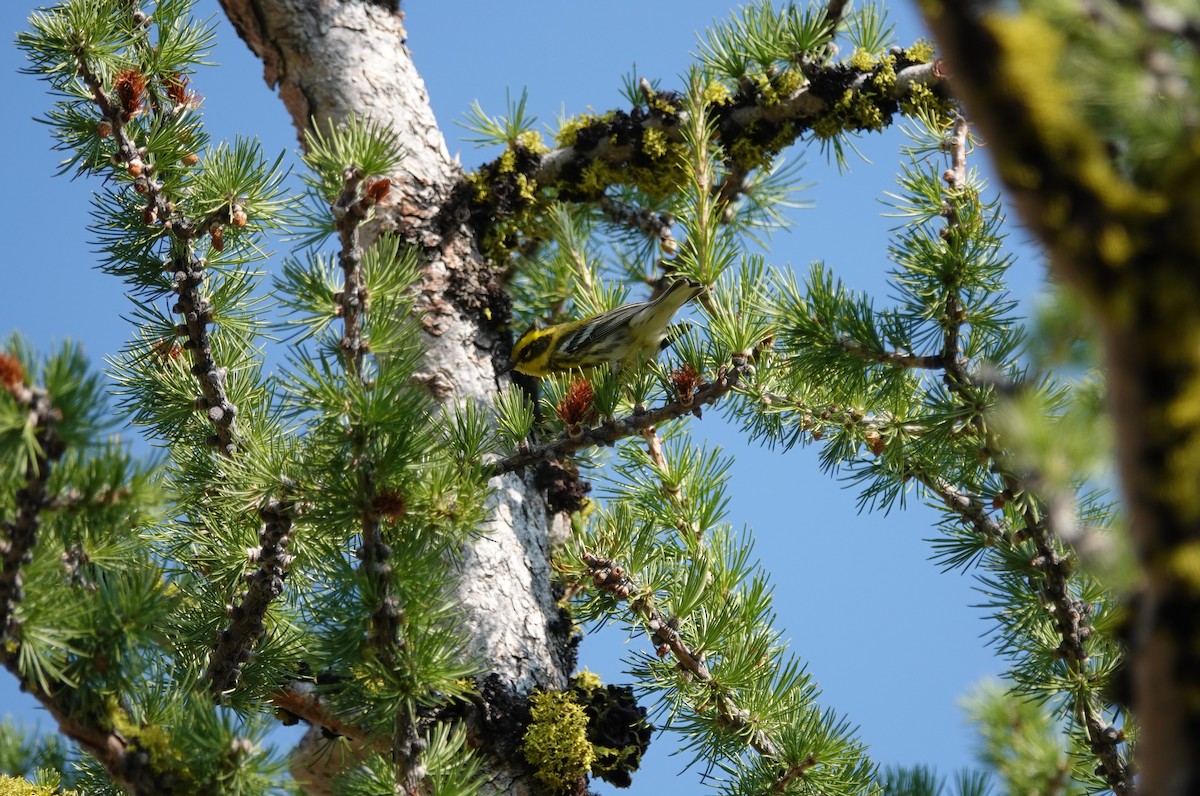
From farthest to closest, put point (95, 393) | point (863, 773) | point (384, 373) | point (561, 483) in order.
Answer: point (561, 483) < point (863, 773) < point (384, 373) < point (95, 393)

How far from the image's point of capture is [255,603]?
6.34ft

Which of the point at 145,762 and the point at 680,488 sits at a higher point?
the point at 680,488

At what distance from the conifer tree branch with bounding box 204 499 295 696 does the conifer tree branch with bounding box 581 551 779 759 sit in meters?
0.79

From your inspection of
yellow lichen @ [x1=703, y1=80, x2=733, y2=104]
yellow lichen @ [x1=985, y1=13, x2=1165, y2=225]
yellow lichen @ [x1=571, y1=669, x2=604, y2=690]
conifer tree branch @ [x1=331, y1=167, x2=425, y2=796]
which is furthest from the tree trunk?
yellow lichen @ [x1=985, y1=13, x2=1165, y2=225]

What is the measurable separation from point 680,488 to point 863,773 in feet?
2.64

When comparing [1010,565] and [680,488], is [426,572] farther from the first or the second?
[1010,565]

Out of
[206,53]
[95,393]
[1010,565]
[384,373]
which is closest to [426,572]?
[384,373]

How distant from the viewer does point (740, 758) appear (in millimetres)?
2285

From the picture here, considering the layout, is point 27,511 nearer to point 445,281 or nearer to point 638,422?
point 638,422

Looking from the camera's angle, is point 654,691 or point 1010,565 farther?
point 654,691

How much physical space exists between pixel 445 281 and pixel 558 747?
4.71 feet

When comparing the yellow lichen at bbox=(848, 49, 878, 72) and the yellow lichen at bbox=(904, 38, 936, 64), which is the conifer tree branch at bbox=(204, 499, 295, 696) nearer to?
the yellow lichen at bbox=(848, 49, 878, 72)

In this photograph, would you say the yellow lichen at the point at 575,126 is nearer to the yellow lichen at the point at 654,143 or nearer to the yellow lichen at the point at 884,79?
the yellow lichen at the point at 654,143

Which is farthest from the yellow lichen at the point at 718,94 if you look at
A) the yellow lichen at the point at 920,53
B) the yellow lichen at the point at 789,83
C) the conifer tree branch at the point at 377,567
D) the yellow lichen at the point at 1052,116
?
the yellow lichen at the point at 1052,116
